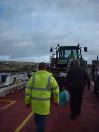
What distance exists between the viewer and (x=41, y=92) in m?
8.91

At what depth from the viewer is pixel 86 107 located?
16.8 m

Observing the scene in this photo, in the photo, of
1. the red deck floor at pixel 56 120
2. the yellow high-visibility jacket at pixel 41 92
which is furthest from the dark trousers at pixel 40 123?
the red deck floor at pixel 56 120

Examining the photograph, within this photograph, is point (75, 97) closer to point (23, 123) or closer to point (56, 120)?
point (56, 120)

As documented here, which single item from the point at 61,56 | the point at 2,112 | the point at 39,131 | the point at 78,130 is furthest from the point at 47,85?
the point at 61,56

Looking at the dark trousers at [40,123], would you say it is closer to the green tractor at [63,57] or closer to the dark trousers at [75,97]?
the dark trousers at [75,97]

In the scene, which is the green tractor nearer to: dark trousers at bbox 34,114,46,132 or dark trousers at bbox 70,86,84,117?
dark trousers at bbox 70,86,84,117

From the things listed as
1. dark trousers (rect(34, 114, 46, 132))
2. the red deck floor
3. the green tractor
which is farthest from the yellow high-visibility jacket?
the green tractor

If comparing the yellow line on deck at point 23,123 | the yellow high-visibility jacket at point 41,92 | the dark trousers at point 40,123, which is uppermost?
the yellow high-visibility jacket at point 41,92

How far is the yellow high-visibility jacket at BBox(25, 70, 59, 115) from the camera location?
349 inches

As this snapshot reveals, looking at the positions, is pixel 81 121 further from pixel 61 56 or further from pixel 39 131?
pixel 61 56

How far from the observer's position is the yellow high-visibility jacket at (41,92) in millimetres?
8867

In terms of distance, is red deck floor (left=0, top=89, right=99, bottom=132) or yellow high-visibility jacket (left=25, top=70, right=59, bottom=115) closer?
yellow high-visibility jacket (left=25, top=70, right=59, bottom=115)

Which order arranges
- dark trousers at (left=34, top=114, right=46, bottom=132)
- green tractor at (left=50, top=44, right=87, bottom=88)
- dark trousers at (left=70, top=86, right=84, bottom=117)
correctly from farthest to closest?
green tractor at (left=50, top=44, right=87, bottom=88), dark trousers at (left=70, top=86, right=84, bottom=117), dark trousers at (left=34, top=114, right=46, bottom=132)

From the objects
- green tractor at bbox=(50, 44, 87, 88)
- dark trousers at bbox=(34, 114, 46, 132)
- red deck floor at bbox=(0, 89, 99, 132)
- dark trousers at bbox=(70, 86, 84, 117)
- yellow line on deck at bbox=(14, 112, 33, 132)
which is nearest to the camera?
dark trousers at bbox=(34, 114, 46, 132)
